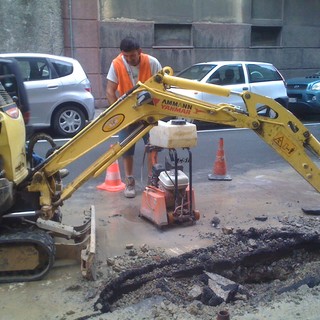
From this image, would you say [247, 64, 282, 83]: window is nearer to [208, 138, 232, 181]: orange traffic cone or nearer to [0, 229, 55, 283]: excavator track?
[208, 138, 232, 181]: orange traffic cone

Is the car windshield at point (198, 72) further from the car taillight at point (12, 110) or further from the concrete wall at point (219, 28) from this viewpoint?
the car taillight at point (12, 110)

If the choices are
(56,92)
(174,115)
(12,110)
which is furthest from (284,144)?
(56,92)

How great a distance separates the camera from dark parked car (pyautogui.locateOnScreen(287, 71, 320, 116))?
14.1 metres

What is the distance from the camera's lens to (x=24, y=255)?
13.4ft

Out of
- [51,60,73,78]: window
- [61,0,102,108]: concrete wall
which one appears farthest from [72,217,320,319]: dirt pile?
[61,0,102,108]: concrete wall

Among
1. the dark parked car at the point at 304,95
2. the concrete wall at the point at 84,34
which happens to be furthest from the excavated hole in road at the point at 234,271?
the concrete wall at the point at 84,34

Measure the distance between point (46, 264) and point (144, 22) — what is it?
13214mm

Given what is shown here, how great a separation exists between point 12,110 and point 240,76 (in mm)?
9476

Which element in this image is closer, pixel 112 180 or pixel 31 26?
pixel 112 180

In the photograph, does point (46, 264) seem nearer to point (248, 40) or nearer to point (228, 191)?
point (228, 191)

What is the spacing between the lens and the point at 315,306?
12.0ft

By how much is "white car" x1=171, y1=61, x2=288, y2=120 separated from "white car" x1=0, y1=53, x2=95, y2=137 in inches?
119

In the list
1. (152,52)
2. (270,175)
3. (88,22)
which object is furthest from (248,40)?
(270,175)

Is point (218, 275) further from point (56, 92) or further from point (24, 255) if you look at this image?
point (56, 92)
